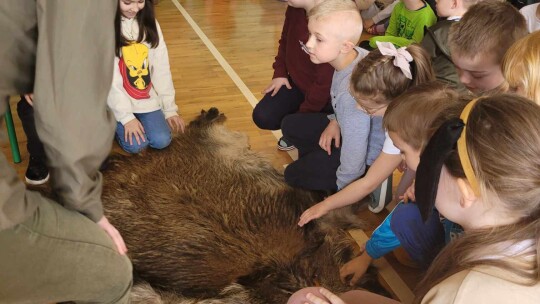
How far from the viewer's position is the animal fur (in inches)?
61.4

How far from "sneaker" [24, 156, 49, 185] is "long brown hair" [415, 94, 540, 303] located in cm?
155

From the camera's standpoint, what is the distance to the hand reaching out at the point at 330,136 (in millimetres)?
1849

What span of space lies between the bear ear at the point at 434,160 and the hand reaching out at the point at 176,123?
1491 millimetres

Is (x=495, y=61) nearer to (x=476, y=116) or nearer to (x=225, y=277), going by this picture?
(x=476, y=116)

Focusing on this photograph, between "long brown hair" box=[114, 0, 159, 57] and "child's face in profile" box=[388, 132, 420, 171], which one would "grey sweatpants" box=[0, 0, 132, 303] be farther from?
"long brown hair" box=[114, 0, 159, 57]

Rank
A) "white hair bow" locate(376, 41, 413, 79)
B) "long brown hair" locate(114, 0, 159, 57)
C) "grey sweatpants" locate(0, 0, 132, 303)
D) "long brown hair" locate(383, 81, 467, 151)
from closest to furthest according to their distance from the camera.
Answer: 1. "grey sweatpants" locate(0, 0, 132, 303)
2. "long brown hair" locate(383, 81, 467, 151)
3. "white hair bow" locate(376, 41, 413, 79)
4. "long brown hair" locate(114, 0, 159, 57)

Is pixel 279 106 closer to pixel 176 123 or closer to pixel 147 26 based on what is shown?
pixel 176 123

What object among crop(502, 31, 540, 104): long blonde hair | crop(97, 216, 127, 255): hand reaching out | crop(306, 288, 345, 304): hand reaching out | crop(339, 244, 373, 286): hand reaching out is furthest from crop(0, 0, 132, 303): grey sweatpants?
crop(502, 31, 540, 104): long blonde hair

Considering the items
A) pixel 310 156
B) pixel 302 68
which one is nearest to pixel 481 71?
pixel 310 156

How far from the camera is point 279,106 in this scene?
86.9 inches

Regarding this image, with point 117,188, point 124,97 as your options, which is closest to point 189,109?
point 124,97

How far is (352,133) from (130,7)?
990 mm

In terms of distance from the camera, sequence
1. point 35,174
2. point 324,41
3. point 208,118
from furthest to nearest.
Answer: point 208,118 → point 35,174 → point 324,41

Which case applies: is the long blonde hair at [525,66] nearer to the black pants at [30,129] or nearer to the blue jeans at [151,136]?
the blue jeans at [151,136]
